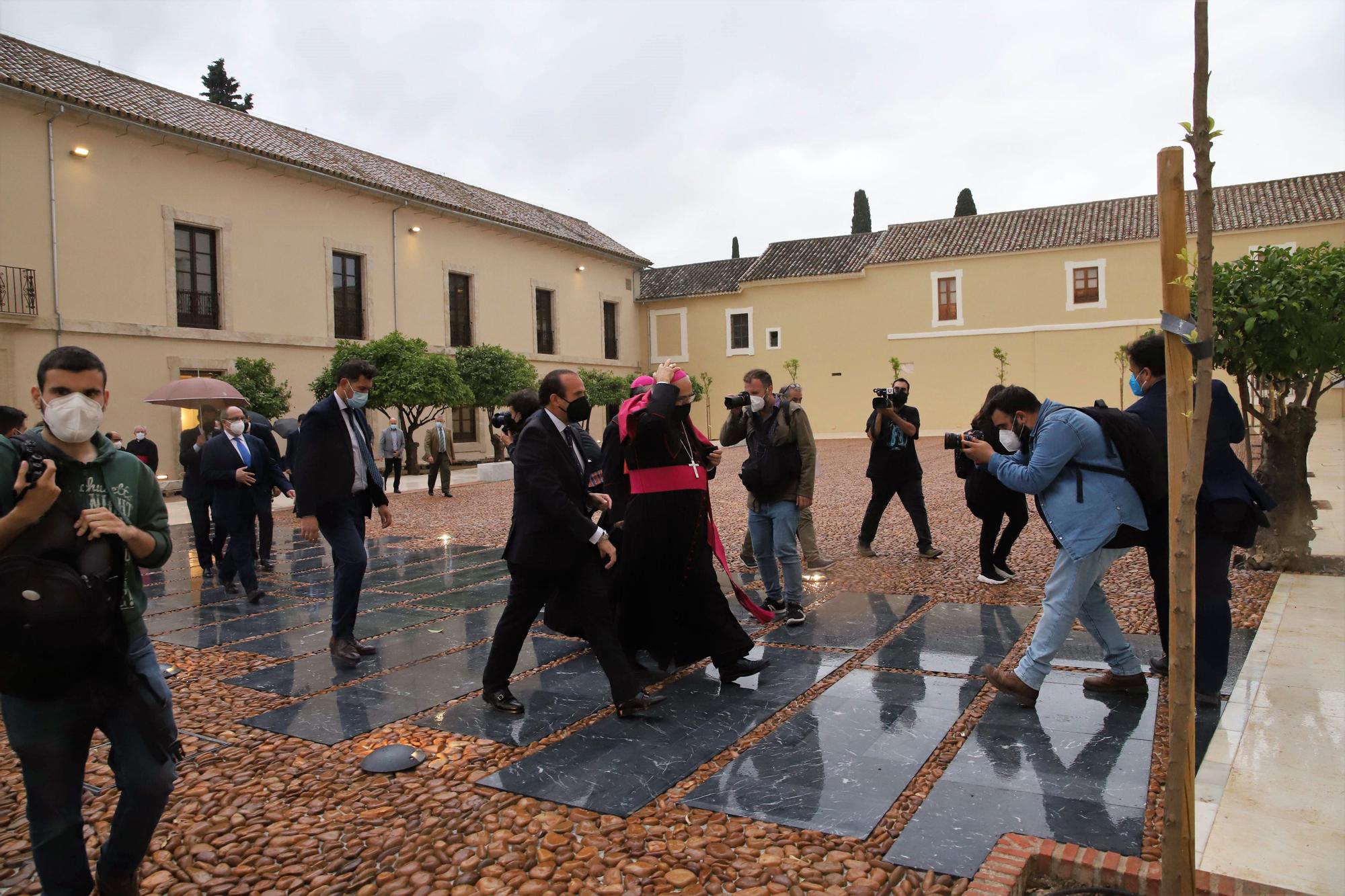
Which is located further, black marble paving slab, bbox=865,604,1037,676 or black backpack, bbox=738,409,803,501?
black backpack, bbox=738,409,803,501

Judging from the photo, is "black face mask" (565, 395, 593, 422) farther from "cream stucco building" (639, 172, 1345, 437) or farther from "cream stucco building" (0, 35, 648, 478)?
"cream stucco building" (639, 172, 1345, 437)

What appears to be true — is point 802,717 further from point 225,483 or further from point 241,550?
point 225,483

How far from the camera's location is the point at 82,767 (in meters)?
2.30

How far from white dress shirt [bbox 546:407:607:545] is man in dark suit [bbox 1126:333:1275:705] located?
2429mm

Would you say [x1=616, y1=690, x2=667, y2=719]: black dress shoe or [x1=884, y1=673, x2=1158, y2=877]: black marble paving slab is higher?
[x1=616, y1=690, x2=667, y2=719]: black dress shoe

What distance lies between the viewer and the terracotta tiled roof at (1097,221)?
28.7 m

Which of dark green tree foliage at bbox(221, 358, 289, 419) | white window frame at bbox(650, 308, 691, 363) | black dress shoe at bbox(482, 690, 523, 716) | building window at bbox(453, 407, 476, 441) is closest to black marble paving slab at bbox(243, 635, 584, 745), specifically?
black dress shoe at bbox(482, 690, 523, 716)

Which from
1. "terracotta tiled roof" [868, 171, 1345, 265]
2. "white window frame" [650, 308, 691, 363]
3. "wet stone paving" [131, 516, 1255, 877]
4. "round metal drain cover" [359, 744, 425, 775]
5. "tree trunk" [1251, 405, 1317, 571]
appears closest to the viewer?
"wet stone paving" [131, 516, 1255, 877]

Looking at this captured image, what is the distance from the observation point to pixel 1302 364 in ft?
20.4

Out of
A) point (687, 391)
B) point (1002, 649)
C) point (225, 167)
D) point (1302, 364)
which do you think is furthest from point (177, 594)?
point (225, 167)

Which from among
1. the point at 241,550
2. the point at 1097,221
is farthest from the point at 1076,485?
the point at 1097,221

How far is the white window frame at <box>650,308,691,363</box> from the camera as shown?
119ft

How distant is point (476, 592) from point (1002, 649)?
12.9ft

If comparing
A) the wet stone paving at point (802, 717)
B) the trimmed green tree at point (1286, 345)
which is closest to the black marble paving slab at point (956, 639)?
the wet stone paving at point (802, 717)
